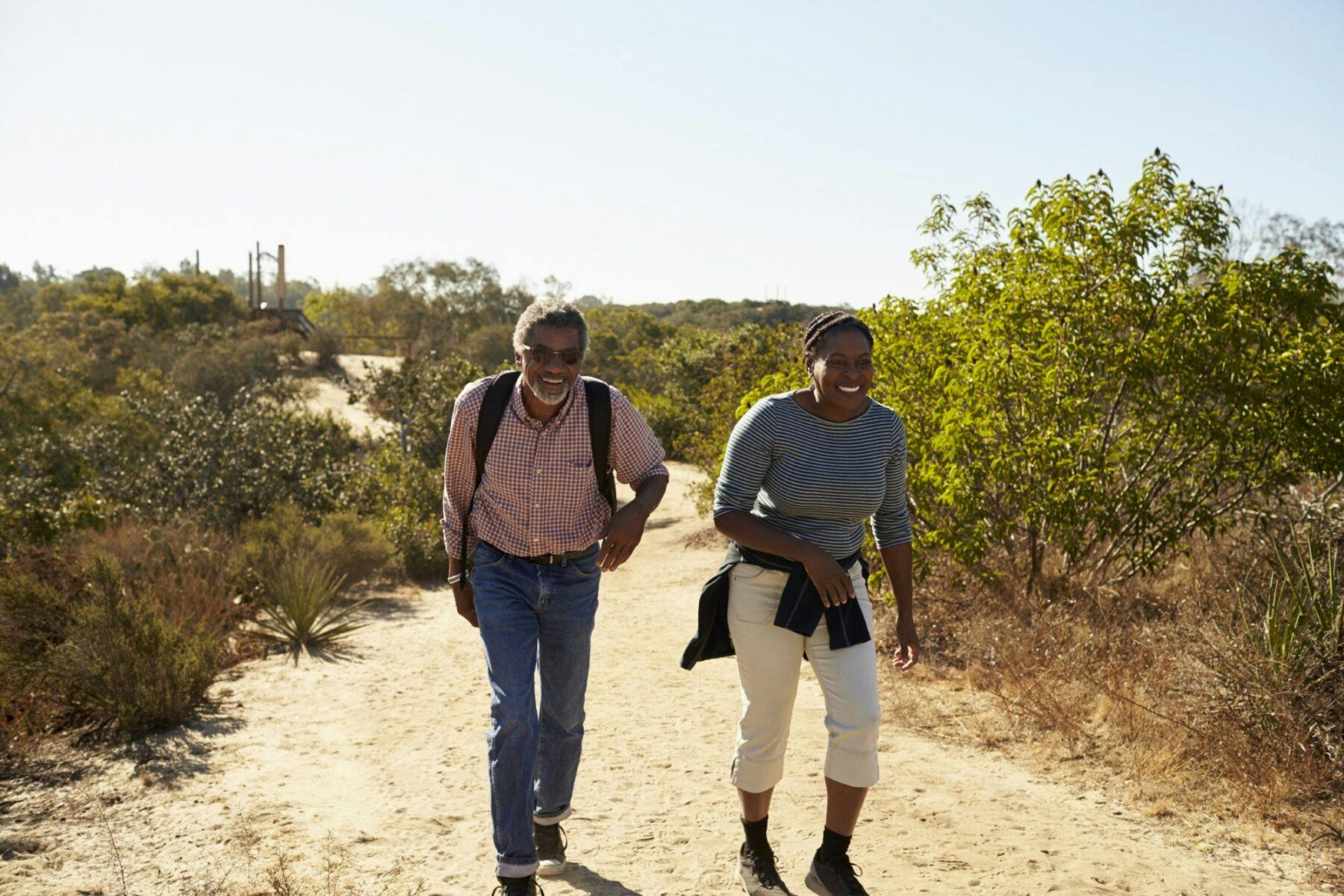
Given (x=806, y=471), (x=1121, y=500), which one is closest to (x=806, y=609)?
(x=806, y=471)

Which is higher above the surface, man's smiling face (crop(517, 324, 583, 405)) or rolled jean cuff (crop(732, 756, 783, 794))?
man's smiling face (crop(517, 324, 583, 405))

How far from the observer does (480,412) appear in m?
3.56

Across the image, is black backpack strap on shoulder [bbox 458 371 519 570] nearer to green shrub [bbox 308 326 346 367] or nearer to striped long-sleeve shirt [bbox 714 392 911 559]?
striped long-sleeve shirt [bbox 714 392 911 559]

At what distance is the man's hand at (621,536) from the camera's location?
342 cm

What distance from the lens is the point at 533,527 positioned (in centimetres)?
350

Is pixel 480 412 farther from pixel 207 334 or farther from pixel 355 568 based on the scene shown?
pixel 207 334

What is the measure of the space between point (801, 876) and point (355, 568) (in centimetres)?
771

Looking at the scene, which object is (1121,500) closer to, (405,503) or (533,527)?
(533,527)

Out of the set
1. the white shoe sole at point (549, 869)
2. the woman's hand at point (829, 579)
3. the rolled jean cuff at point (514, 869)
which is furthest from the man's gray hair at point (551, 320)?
the white shoe sole at point (549, 869)

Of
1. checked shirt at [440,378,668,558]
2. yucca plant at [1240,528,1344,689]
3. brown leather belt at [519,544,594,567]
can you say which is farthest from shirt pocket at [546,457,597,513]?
yucca plant at [1240,528,1344,689]

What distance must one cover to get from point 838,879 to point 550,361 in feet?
6.10

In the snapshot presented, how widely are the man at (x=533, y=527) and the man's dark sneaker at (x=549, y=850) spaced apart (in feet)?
1.22

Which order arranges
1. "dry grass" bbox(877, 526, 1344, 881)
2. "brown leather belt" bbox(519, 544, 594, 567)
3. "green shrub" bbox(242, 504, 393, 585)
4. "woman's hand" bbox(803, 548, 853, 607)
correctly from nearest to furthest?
"woman's hand" bbox(803, 548, 853, 607), "brown leather belt" bbox(519, 544, 594, 567), "dry grass" bbox(877, 526, 1344, 881), "green shrub" bbox(242, 504, 393, 585)

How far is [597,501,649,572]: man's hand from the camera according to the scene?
342 centimetres
